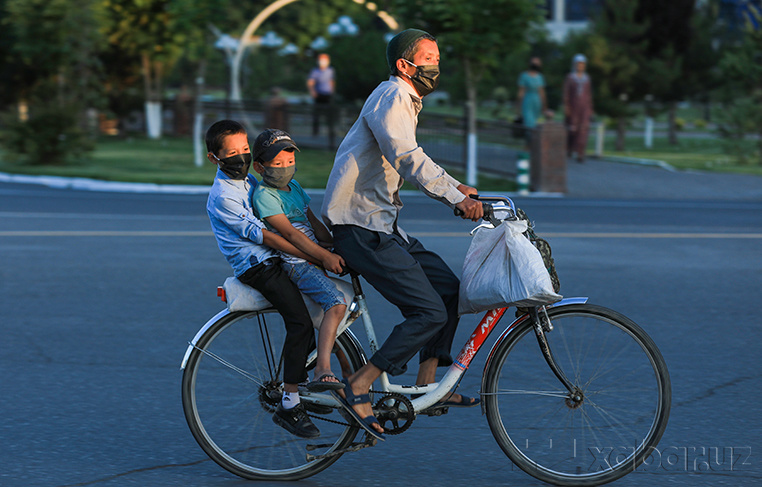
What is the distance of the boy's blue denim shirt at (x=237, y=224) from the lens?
4.31m

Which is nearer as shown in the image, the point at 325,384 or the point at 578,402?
the point at 325,384

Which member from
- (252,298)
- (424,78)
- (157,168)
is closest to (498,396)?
(252,298)

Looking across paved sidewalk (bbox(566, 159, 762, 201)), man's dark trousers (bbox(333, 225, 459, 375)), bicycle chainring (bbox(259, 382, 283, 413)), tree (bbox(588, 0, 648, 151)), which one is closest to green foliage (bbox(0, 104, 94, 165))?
paved sidewalk (bbox(566, 159, 762, 201))

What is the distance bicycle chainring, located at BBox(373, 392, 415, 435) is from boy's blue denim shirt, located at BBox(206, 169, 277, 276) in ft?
2.39

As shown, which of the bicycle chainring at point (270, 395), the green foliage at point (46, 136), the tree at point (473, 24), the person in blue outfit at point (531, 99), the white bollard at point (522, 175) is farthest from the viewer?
the green foliage at point (46, 136)

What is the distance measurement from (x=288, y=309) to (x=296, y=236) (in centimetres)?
30

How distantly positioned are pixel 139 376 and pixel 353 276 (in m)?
2.23

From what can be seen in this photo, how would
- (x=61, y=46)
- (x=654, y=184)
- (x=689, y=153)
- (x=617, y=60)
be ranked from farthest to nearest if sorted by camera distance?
(x=617, y=60), (x=689, y=153), (x=61, y=46), (x=654, y=184)

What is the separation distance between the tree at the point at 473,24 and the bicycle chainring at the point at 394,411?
1484 cm

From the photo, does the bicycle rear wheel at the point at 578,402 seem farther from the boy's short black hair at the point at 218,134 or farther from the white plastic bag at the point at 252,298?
the boy's short black hair at the point at 218,134

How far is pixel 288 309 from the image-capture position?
4332 millimetres

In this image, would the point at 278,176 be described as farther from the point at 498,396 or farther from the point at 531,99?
the point at 531,99

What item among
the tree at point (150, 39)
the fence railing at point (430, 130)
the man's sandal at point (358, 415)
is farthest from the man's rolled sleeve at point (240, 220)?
the tree at point (150, 39)

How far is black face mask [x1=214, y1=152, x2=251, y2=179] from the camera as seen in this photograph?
437cm
